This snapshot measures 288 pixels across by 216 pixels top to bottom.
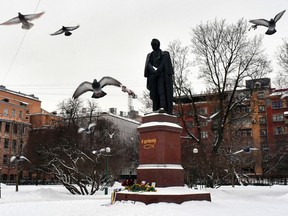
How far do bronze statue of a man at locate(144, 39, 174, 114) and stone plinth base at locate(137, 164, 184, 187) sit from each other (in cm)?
251

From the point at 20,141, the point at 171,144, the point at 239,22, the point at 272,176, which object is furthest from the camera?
the point at 272,176

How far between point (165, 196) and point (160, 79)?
16.4 ft

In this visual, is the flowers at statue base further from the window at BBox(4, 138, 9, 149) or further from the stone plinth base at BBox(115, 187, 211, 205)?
the window at BBox(4, 138, 9, 149)

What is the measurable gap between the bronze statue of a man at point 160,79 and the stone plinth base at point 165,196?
3528 mm

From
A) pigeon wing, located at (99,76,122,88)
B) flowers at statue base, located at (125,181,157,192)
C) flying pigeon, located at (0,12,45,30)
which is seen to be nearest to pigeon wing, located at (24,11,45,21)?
flying pigeon, located at (0,12,45,30)

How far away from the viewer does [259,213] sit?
32.2 feet

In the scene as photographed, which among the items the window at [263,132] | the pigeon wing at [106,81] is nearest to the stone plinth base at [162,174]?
the pigeon wing at [106,81]

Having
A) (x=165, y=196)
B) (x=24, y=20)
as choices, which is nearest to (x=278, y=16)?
(x=165, y=196)

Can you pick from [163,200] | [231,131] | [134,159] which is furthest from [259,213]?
[134,159]

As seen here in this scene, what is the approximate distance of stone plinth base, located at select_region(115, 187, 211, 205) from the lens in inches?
406

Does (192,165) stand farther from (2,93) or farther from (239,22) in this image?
(2,93)

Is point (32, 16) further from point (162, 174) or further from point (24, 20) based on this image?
point (162, 174)

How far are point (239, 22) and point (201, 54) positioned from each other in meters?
4.16

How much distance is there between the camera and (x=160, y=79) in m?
13.5
